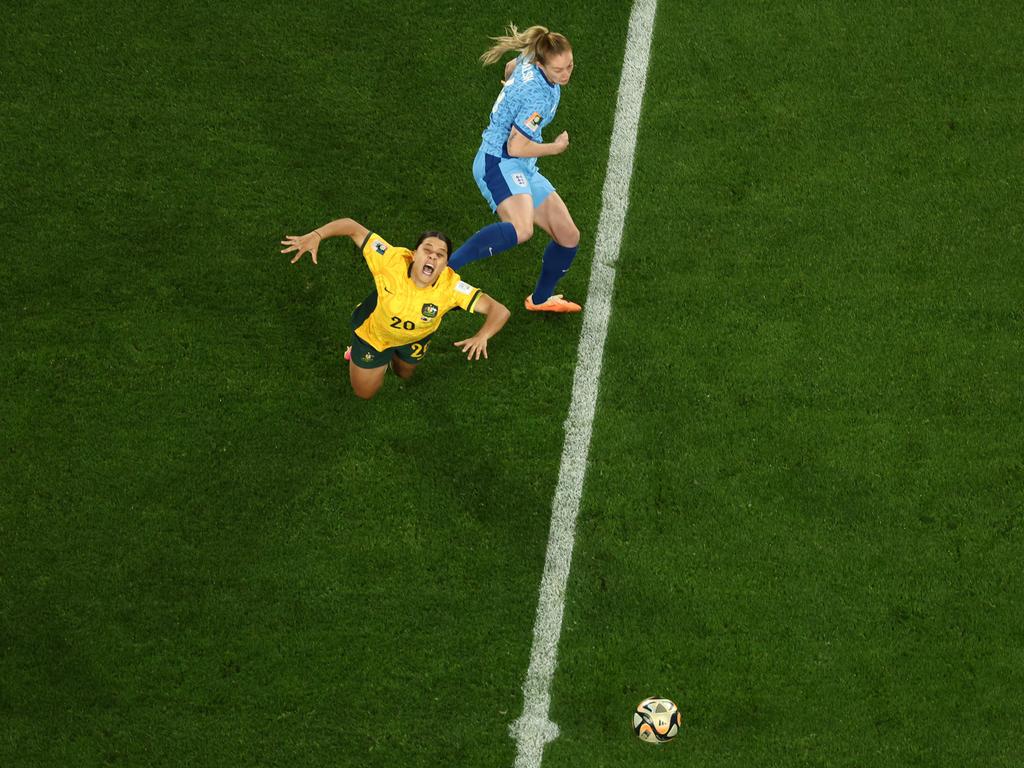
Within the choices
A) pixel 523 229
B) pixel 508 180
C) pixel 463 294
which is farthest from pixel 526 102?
pixel 463 294

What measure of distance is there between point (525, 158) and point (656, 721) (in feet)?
12.2

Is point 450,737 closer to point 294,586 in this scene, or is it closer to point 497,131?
point 294,586

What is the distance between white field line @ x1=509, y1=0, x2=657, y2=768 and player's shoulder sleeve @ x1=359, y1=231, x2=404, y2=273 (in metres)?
1.62

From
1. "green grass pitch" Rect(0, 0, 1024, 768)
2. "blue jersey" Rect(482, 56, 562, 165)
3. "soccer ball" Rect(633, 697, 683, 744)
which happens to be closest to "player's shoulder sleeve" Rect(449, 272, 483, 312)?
"green grass pitch" Rect(0, 0, 1024, 768)

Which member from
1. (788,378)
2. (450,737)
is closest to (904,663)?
(788,378)

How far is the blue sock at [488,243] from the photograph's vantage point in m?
7.46

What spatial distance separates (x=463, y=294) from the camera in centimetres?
704

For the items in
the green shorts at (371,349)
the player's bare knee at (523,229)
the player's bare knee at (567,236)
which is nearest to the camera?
the green shorts at (371,349)

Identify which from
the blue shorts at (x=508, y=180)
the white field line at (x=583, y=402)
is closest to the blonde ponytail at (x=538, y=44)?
the blue shorts at (x=508, y=180)

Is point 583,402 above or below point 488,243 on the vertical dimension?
below

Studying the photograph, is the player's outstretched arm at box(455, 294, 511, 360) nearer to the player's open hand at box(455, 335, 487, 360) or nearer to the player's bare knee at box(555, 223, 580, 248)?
the player's open hand at box(455, 335, 487, 360)

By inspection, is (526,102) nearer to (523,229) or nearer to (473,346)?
(523,229)

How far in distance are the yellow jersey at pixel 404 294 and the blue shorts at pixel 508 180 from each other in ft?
2.56

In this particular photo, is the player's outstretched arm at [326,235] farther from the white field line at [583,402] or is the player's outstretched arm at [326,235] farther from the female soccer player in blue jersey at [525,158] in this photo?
the white field line at [583,402]
